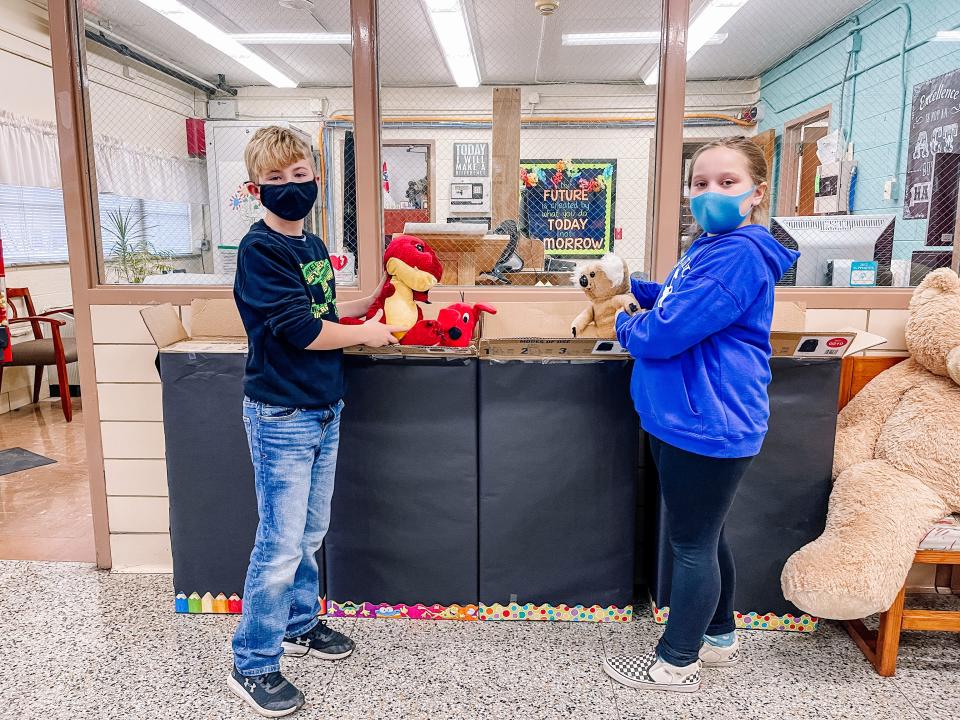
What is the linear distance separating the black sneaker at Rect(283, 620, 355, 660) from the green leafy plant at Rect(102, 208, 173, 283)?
1365 mm

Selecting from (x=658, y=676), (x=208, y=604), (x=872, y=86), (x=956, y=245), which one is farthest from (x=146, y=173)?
(x=872, y=86)

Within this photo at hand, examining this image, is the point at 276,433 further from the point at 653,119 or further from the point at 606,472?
the point at 653,119

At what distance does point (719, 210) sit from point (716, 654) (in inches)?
46.6

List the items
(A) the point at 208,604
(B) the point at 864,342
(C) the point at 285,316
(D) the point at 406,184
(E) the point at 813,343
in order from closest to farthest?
(C) the point at 285,316 → (E) the point at 813,343 → (B) the point at 864,342 → (A) the point at 208,604 → (D) the point at 406,184

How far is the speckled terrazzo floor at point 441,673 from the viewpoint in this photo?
163 centimetres

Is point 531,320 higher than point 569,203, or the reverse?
point 569,203

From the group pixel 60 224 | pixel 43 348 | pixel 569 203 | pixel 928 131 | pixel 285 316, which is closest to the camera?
pixel 285 316

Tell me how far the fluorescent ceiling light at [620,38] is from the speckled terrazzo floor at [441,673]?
1900mm

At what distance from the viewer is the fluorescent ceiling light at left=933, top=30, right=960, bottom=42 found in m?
2.83

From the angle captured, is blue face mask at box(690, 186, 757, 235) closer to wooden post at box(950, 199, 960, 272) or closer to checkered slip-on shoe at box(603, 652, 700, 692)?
checkered slip-on shoe at box(603, 652, 700, 692)

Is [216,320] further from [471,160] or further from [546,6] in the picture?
[546,6]

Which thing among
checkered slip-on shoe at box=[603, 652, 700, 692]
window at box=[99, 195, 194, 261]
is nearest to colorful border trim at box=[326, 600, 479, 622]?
checkered slip-on shoe at box=[603, 652, 700, 692]

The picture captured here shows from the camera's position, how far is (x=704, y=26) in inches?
86.4

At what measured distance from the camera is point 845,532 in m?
1.71
